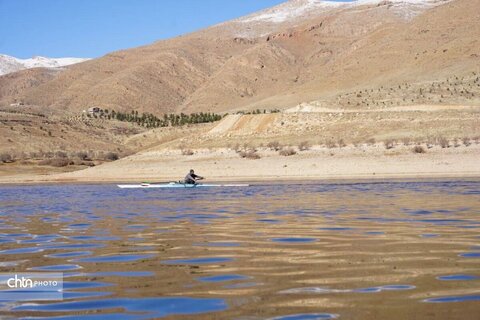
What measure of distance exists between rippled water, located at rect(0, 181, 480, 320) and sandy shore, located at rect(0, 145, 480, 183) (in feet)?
55.6

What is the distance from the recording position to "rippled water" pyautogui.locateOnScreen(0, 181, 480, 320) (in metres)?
6.71

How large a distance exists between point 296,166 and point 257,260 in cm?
2908

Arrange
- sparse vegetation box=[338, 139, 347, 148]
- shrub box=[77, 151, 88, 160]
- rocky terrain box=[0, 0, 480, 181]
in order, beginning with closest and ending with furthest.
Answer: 1. sparse vegetation box=[338, 139, 347, 148]
2. rocky terrain box=[0, 0, 480, 181]
3. shrub box=[77, 151, 88, 160]

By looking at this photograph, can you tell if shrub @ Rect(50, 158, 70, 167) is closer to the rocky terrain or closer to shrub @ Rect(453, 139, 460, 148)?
the rocky terrain

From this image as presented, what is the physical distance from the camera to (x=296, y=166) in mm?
38406

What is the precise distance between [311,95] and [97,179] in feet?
196

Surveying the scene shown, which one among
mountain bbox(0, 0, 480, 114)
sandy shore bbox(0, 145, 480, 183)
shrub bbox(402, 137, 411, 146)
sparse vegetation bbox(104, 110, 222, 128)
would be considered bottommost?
sandy shore bbox(0, 145, 480, 183)

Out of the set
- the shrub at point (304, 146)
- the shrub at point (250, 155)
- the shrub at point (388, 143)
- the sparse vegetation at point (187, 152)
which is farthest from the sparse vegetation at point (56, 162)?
the shrub at point (388, 143)

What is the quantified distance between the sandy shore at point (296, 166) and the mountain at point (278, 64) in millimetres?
40190

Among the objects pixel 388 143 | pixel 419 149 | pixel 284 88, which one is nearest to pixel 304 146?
pixel 388 143

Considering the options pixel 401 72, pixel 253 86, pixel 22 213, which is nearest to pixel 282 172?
pixel 22 213

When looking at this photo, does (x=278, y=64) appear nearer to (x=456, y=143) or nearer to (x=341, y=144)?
(x=341, y=144)

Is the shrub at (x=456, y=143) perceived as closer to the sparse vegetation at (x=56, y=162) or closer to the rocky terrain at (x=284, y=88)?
the rocky terrain at (x=284, y=88)

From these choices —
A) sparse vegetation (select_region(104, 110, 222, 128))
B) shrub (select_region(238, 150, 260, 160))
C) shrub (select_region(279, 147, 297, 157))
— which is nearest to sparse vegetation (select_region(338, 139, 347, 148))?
shrub (select_region(279, 147, 297, 157))
